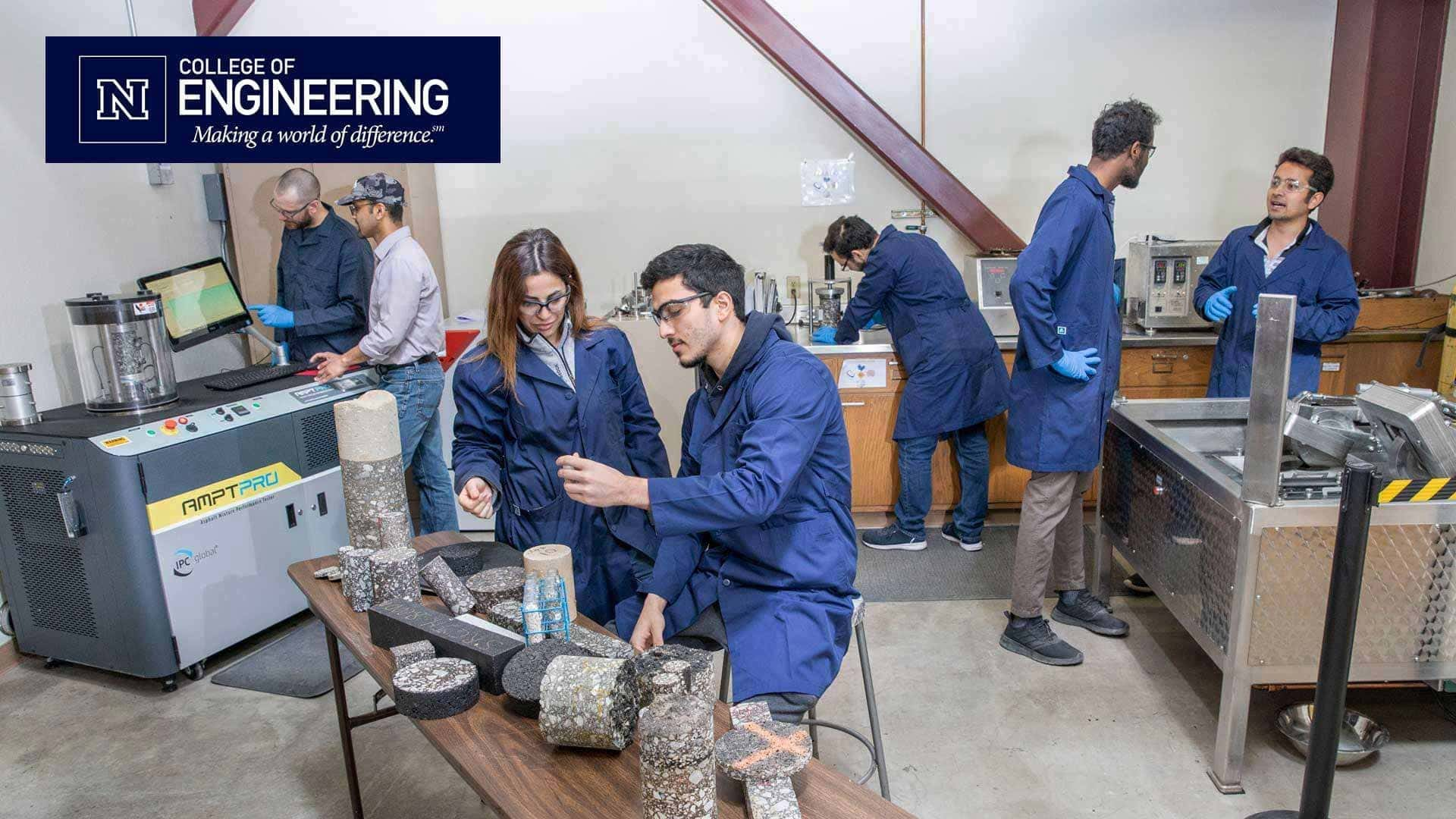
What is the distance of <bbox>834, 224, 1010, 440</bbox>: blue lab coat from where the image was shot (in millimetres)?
3689

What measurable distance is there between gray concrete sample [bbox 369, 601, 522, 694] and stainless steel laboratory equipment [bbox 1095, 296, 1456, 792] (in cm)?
165

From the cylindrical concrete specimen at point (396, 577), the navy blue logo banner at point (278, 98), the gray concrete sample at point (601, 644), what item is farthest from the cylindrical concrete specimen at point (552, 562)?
the navy blue logo banner at point (278, 98)

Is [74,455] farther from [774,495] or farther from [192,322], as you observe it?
[774,495]

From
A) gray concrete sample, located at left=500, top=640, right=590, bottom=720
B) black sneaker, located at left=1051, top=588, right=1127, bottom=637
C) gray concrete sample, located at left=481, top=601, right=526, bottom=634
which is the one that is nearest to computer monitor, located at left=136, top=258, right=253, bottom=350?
gray concrete sample, located at left=481, top=601, right=526, bottom=634

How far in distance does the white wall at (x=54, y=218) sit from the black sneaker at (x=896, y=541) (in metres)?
3.08

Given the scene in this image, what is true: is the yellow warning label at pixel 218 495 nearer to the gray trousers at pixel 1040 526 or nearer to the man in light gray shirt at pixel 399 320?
the man in light gray shirt at pixel 399 320

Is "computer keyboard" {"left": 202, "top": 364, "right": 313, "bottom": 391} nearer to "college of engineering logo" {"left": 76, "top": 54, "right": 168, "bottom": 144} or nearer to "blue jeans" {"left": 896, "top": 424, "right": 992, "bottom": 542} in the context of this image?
"college of engineering logo" {"left": 76, "top": 54, "right": 168, "bottom": 144}

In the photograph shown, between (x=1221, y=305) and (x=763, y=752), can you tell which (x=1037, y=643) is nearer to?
(x=1221, y=305)

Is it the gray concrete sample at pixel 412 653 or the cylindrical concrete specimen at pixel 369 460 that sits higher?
the cylindrical concrete specimen at pixel 369 460

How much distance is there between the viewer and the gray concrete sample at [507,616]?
171 centimetres

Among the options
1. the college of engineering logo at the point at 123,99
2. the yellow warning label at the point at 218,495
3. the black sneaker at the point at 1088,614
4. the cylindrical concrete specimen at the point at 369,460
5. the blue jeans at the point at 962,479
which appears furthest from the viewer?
the blue jeans at the point at 962,479

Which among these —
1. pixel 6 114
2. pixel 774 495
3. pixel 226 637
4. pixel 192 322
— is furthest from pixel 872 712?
pixel 6 114

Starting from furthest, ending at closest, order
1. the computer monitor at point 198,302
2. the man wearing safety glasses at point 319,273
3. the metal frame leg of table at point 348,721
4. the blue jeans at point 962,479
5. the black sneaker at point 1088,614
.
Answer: the blue jeans at point 962,479 → the man wearing safety glasses at point 319,273 → the computer monitor at point 198,302 → the black sneaker at point 1088,614 → the metal frame leg of table at point 348,721

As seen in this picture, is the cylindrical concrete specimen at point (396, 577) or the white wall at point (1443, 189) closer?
the cylindrical concrete specimen at point (396, 577)
